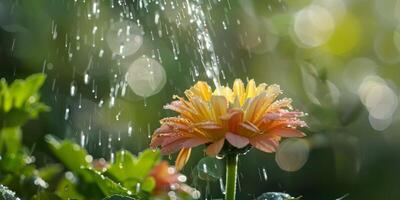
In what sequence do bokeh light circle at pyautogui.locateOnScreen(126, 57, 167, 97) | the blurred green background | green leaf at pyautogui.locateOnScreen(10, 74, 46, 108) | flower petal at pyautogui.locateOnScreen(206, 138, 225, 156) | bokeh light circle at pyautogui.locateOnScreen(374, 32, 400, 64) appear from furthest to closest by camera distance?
1. bokeh light circle at pyautogui.locateOnScreen(374, 32, 400, 64)
2. bokeh light circle at pyautogui.locateOnScreen(126, 57, 167, 97)
3. the blurred green background
4. green leaf at pyautogui.locateOnScreen(10, 74, 46, 108)
5. flower petal at pyautogui.locateOnScreen(206, 138, 225, 156)

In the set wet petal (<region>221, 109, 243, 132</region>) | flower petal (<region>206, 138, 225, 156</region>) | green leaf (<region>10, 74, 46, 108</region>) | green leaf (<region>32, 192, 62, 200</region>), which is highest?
green leaf (<region>10, 74, 46, 108</region>)

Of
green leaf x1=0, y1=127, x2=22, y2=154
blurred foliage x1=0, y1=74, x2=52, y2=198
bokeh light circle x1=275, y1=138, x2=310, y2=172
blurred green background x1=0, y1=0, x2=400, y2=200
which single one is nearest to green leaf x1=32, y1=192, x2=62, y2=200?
blurred foliage x1=0, y1=74, x2=52, y2=198

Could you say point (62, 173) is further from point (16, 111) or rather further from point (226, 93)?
point (226, 93)

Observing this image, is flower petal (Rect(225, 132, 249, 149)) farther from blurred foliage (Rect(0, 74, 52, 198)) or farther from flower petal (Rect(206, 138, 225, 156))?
blurred foliage (Rect(0, 74, 52, 198))

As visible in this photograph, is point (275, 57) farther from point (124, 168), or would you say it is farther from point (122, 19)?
point (124, 168)

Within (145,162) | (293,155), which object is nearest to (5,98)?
(145,162)

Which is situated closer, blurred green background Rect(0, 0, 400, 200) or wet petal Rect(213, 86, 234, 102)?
wet petal Rect(213, 86, 234, 102)
